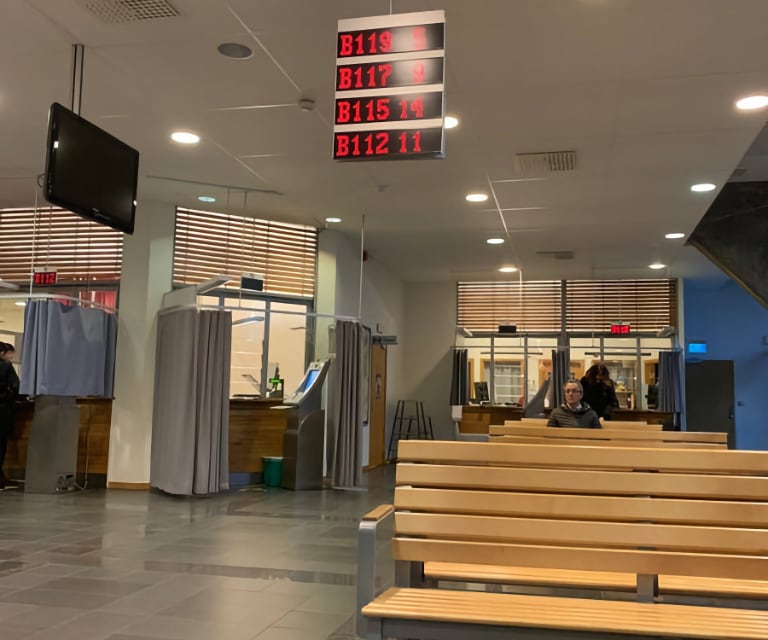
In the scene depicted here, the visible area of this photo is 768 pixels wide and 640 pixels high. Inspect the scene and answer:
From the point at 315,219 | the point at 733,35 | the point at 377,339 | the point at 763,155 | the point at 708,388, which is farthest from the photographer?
the point at 708,388

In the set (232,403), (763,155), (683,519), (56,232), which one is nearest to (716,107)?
(763,155)

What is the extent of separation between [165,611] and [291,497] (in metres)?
4.41

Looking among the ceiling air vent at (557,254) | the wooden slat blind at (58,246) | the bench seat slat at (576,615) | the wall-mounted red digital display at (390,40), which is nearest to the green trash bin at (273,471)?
the wooden slat blind at (58,246)

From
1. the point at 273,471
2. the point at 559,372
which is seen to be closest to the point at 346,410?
the point at 273,471

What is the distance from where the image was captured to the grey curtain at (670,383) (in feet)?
39.9

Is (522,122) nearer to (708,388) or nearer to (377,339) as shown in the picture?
(377,339)

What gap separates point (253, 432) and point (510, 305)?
6.53m

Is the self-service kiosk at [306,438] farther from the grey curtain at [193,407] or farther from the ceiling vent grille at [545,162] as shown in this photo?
the ceiling vent grille at [545,162]

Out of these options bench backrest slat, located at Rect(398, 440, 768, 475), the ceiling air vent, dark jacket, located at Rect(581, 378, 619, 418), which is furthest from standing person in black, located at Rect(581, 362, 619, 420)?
the ceiling air vent

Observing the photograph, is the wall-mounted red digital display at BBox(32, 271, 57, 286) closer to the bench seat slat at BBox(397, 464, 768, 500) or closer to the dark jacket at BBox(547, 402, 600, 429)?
the dark jacket at BBox(547, 402, 600, 429)

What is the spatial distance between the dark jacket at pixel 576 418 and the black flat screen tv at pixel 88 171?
3.55m

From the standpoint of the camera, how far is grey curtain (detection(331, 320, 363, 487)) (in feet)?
29.0

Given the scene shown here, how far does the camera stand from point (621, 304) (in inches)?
528

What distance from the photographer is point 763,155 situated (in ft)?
23.6
